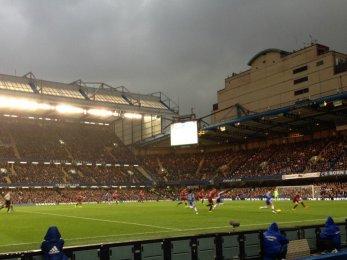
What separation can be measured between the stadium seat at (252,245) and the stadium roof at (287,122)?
43.7m

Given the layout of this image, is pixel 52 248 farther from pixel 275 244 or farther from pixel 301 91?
pixel 301 91

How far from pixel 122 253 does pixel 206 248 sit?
262 cm

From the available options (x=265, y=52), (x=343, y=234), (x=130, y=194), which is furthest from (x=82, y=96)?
(x=343, y=234)

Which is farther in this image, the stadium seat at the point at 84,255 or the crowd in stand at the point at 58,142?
the crowd in stand at the point at 58,142

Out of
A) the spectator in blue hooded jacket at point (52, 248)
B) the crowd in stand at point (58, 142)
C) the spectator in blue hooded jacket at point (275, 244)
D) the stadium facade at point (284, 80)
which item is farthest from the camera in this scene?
the crowd in stand at point (58, 142)

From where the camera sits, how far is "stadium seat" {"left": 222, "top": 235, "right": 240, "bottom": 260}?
1213 cm

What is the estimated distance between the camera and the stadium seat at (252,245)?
12.6 m

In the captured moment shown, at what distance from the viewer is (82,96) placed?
79312mm

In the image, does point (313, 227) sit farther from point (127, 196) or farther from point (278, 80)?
point (278, 80)

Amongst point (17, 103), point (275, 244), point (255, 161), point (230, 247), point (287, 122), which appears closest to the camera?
point (275, 244)

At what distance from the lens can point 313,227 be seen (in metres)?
14.1

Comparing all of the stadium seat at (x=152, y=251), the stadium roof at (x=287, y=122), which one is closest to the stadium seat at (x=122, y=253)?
the stadium seat at (x=152, y=251)

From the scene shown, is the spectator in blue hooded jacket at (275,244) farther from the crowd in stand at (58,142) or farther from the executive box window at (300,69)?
the crowd in stand at (58,142)

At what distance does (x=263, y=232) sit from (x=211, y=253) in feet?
6.84
